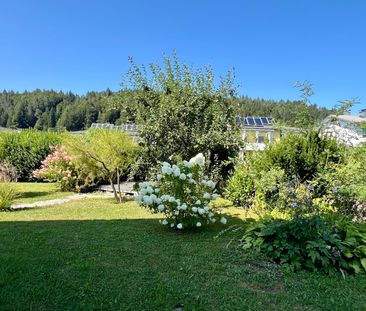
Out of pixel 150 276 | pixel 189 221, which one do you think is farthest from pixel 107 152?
pixel 150 276

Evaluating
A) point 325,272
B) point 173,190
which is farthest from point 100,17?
point 325,272

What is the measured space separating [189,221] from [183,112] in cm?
494

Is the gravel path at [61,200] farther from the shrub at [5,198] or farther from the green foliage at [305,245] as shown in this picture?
the green foliage at [305,245]

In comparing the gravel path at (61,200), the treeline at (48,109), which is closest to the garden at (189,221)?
the gravel path at (61,200)

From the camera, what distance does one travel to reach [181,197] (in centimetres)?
570

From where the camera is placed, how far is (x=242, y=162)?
8.94 m

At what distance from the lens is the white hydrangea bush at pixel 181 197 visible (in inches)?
218

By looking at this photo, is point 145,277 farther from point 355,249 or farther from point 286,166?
point 286,166

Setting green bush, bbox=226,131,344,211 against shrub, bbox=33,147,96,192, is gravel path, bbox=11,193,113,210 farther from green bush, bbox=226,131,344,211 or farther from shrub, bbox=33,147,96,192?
green bush, bbox=226,131,344,211

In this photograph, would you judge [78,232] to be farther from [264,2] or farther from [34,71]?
[34,71]

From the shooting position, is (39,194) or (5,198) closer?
(5,198)

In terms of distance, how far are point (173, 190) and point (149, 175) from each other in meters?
4.79

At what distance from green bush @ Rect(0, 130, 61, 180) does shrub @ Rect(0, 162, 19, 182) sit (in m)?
0.36

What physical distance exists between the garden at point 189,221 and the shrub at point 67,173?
5 cm
